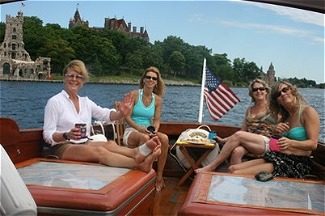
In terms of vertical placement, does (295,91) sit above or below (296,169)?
above

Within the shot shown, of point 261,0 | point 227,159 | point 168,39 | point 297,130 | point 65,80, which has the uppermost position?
point 168,39

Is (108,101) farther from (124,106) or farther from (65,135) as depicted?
(65,135)

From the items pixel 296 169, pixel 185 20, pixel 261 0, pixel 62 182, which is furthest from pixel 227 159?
pixel 185 20

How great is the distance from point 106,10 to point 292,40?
16.8 meters

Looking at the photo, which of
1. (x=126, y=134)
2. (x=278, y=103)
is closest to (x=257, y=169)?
(x=278, y=103)

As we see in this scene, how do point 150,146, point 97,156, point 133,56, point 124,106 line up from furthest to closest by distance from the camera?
1. point 133,56
2. point 124,106
3. point 97,156
4. point 150,146

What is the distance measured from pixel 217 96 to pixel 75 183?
378 cm

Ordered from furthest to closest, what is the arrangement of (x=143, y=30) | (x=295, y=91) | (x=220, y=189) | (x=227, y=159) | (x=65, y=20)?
(x=143, y=30), (x=65, y=20), (x=227, y=159), (x=295, y=91), (x=220, y=189)

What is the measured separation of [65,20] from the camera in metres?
20.1

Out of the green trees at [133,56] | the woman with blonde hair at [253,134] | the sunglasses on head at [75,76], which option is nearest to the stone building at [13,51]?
the sunglasses on head at [75,76]

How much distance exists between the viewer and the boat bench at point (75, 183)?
169cm

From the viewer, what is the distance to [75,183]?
1.86 m

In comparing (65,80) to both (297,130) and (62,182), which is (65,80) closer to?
(62,182)

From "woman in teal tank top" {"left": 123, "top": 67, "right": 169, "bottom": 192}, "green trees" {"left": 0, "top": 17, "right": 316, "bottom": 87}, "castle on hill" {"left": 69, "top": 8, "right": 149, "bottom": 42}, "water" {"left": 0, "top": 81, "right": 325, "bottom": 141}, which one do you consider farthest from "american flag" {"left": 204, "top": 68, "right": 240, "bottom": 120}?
"castle on hill" {"left": 69, "top": 8, "right": 149, "bottom": 42}
